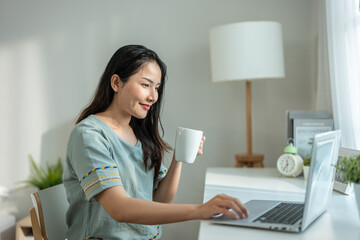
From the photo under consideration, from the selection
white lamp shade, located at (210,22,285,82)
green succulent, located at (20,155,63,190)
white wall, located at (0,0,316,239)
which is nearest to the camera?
white lamp shade, located at (210,22,285,82)

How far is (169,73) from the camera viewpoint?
8.58ft

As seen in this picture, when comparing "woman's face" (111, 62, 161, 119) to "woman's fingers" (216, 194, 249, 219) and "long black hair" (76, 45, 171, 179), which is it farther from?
"woman's fingers" (216, 194, 249, 219)

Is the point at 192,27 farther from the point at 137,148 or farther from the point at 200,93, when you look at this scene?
the point at 137,148

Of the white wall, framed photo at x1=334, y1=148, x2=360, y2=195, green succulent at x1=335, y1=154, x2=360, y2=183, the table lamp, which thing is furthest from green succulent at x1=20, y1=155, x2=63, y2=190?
green succulent at x1=335, y1=154, x2=360, y2=183

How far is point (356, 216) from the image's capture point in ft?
3.68

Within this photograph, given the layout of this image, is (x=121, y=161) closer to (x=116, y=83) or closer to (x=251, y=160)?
(x=116, y=83)

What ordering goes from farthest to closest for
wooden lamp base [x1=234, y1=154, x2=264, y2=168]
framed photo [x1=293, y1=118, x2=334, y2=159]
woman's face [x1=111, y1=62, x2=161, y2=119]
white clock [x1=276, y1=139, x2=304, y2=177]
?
wooden lamp base [x1=234, y1=154, x2=264, y2=168] → framed photo [x1=293, y1=118, x2=334, y2=159] → white clock [x1=276, y1=139, x2=304, y2=177] → woman's face [x1=111, y1=62, x2=161, y2=119]

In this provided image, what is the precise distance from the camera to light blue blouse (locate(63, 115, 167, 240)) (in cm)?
112

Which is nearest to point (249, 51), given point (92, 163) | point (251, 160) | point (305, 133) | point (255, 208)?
point (305, 133)

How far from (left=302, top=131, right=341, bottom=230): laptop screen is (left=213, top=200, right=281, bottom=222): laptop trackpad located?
13 centimetres

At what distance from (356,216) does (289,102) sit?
4.76 ft

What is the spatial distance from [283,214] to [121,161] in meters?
0.52

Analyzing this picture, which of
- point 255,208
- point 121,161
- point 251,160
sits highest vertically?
point 121,161

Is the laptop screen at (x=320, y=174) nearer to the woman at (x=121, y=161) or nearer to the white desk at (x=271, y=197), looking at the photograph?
the white desk at (x=271, y=197)
